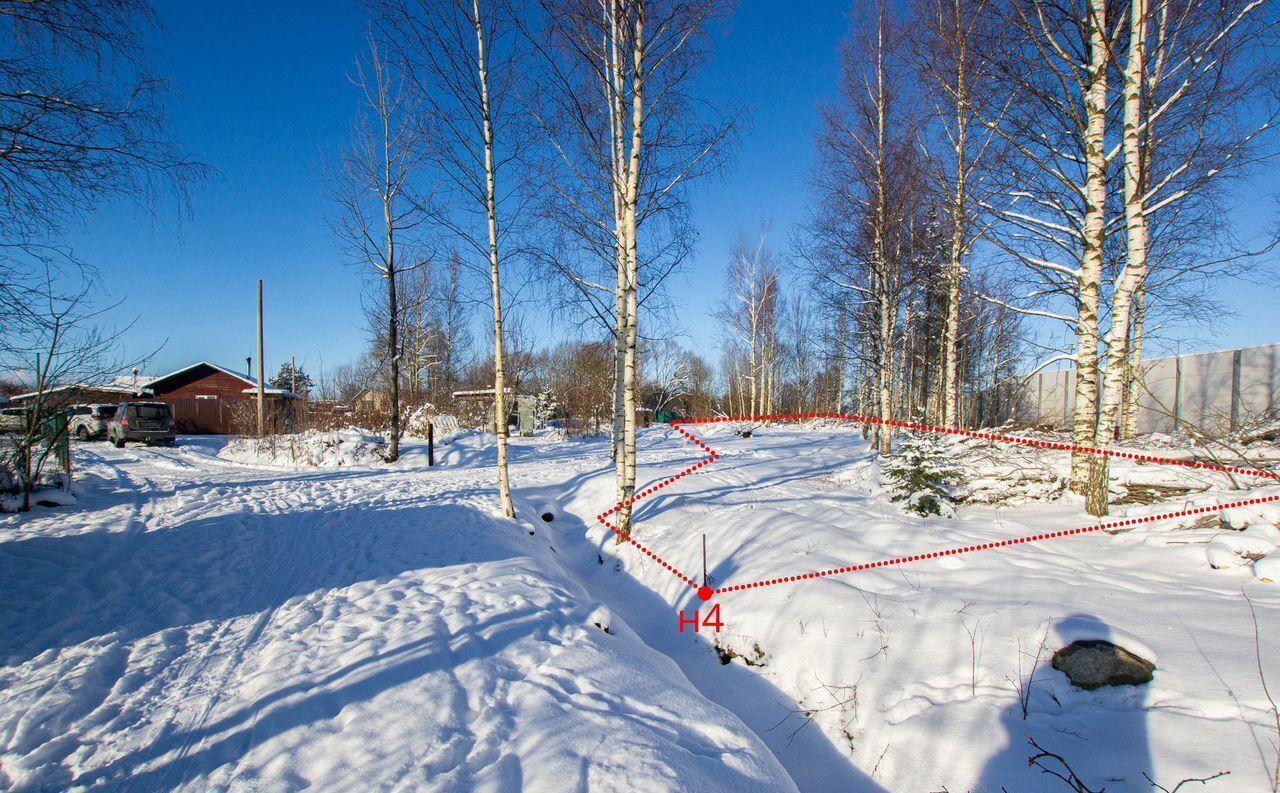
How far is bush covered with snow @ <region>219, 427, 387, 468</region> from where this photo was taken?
15607 millimetres

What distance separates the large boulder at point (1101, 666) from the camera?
322 cm

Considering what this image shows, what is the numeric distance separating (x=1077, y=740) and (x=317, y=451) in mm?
17864

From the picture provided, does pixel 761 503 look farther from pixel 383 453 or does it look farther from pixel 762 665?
pixel 383 453

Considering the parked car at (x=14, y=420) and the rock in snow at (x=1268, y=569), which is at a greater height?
the parked car at (x=14, y=420)

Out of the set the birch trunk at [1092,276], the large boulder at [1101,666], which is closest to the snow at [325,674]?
the large boulder at [1101,666]

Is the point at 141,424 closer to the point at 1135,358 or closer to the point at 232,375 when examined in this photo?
the point at 232,375

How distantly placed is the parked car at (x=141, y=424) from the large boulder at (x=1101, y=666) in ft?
84.2

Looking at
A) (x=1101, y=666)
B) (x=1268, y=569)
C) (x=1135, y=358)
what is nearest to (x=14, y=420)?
(x=1101, y=666)

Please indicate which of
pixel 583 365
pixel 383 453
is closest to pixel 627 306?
pixel 383 453

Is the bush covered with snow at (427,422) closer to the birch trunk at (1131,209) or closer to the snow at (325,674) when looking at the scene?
the snow at (325,674)

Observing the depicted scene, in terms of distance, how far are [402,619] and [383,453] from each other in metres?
13.3

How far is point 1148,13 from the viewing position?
5523 millimetres

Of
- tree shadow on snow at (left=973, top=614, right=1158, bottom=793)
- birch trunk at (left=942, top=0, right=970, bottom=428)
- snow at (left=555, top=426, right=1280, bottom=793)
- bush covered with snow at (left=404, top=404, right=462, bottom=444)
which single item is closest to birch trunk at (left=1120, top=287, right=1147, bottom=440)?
birch trunk at (left=942, top=0, right=970, bottom=428)

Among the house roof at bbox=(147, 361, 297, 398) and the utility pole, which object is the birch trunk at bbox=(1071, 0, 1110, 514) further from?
the house roof at bbox=(147, 361, 297, 398)
